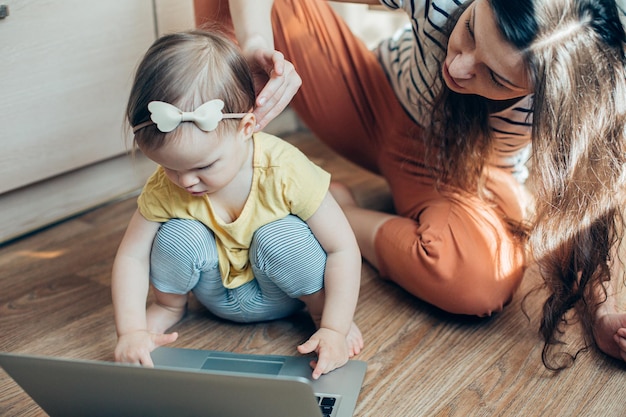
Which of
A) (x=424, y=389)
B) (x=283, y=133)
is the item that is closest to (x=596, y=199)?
(x=424, y=389)

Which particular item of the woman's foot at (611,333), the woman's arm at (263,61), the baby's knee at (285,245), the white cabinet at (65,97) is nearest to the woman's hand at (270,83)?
the woman's arm at (263,61)

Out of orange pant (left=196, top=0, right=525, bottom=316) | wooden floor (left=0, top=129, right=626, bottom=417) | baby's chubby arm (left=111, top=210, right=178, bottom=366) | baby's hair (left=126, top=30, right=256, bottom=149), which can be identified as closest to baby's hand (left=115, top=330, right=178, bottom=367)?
baby's chubby arm (left=111, top=210, right=178, bottom=366)

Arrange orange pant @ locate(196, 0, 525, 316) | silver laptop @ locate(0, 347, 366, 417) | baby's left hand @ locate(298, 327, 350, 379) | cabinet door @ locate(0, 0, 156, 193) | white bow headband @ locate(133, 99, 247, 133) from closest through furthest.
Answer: silver laptop @ locate(0, 347, 366, 417) → white bow headband @ locate(133, 99, 247, 133) → baby's left hand @ locate(298, 327, 350, 379) → orange pant @ locate(196, 0, 525, 316) → cabinet door @ locate(0, 0, 156, 193)

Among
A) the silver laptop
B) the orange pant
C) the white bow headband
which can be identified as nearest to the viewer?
the silver laptop

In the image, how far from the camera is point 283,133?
1.78 metres

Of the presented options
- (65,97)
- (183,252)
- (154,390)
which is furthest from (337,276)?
(65,97)

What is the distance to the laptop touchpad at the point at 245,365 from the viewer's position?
34.8 inches

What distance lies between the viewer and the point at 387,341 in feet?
3.22

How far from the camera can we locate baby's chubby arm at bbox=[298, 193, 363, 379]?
89 cm

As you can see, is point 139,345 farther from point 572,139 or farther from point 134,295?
point 572,139

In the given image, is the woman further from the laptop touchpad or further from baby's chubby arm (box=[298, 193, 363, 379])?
the laptop touchpad

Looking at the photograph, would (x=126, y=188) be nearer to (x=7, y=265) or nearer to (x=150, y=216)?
(x=7, y=265)

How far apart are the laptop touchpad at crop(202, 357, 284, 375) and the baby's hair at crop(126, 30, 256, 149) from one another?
0.30 m

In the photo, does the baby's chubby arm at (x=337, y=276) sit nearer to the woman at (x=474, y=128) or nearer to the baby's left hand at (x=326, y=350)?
the baby's left hand at (x=326, y=350)
